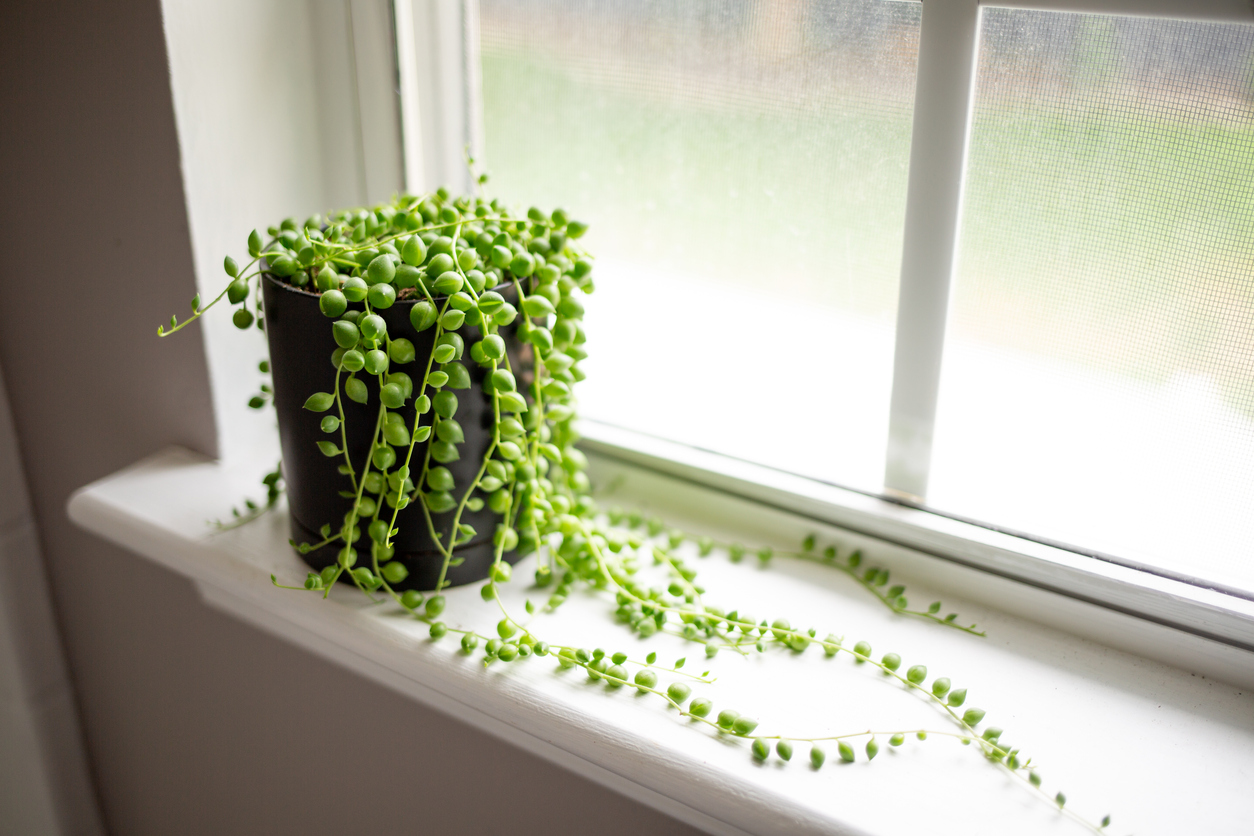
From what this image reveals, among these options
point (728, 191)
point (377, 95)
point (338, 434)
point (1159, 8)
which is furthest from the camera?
point (377, 95)

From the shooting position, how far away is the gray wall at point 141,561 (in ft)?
2.58

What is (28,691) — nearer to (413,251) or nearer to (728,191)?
(413,251)

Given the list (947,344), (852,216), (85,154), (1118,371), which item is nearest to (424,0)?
(85,154)

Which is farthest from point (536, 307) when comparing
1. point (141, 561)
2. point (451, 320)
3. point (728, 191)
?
point (141, 561)

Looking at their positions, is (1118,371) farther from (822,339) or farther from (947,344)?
(822,339)

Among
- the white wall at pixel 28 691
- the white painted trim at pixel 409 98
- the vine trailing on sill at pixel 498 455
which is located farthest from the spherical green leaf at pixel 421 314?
the white wall at pixel 28 691

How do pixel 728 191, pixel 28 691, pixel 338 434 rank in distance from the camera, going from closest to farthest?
1. pixel 338 434
2. pixel 728 191
3. pixel 28 691

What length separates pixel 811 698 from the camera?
66 cm

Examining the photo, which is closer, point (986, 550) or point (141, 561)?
point (986, 550)

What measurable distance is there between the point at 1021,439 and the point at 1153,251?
17 centimetres

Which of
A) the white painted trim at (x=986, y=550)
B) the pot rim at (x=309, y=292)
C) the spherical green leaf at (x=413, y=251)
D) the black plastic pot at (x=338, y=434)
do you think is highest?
the spherical green leaf at (x=413, y=251)

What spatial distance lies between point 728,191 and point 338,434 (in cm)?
39

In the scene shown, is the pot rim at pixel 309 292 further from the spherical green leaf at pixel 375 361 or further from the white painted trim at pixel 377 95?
the white painted trim at pixel 377 95

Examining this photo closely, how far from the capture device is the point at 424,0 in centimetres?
87
